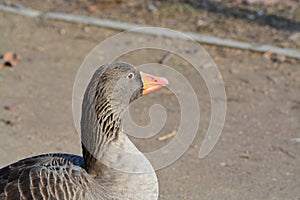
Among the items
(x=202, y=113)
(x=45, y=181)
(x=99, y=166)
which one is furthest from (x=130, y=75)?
(x=202, y=113)

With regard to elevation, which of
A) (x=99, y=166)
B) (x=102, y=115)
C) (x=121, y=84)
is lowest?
(x=99, y=166)

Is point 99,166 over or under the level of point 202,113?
over

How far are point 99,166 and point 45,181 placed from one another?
36 centimetres

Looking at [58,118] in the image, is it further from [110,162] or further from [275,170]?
[110,162]

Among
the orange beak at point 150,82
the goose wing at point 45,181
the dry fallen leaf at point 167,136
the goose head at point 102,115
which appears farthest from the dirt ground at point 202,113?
the goose wing at point 45,181

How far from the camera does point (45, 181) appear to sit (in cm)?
404

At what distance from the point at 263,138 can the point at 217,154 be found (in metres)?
0.54

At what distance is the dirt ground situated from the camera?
5.76 m

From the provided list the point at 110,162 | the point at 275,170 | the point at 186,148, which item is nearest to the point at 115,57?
the point at 186,148

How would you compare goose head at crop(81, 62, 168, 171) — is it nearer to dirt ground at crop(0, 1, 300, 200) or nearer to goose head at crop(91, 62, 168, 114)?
goose head at crop(91, 62, 168, 114)

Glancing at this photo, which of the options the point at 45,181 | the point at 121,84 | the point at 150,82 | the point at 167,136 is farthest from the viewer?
the point at 167,136

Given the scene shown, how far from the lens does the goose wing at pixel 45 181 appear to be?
401 centimetres

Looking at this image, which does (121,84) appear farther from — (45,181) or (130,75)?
(45,181)

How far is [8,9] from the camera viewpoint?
945cm
